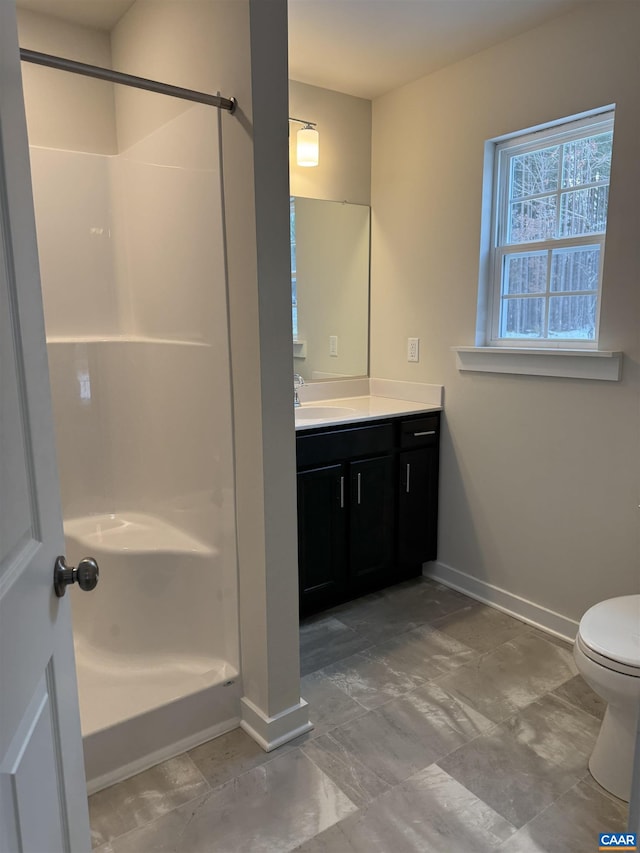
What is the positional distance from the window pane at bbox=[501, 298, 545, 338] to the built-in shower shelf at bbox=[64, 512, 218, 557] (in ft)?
5.27

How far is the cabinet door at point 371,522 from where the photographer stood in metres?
2.65

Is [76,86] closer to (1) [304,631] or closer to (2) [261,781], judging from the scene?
(1) [304,631]

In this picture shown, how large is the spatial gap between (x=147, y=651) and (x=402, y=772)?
95 centimetres

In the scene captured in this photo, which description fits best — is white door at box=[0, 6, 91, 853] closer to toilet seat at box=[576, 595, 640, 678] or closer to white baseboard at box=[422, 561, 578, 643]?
toilet seat at box=[576, 595, 640, 678]

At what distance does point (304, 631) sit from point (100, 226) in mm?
1929

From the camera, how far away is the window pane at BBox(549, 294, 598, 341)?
2316 mm

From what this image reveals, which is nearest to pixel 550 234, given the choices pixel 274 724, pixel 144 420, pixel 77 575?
pixel 144 420

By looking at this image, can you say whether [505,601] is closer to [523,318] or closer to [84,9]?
[523,318]

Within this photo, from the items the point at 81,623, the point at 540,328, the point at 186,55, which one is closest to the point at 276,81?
the point at 186,55

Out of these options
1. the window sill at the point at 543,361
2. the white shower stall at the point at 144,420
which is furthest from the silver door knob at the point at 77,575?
the window sill at the point at 543,361

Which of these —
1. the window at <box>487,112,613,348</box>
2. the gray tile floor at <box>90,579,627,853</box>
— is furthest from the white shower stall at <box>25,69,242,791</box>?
the window at <box>487,112,613,348</box>

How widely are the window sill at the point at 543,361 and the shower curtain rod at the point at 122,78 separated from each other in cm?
147

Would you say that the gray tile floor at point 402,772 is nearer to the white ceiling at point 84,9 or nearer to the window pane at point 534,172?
the window pane at point 534,172

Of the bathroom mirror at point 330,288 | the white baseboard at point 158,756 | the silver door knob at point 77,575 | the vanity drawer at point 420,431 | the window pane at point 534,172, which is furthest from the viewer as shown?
the bathroom mirror at point 330,288
